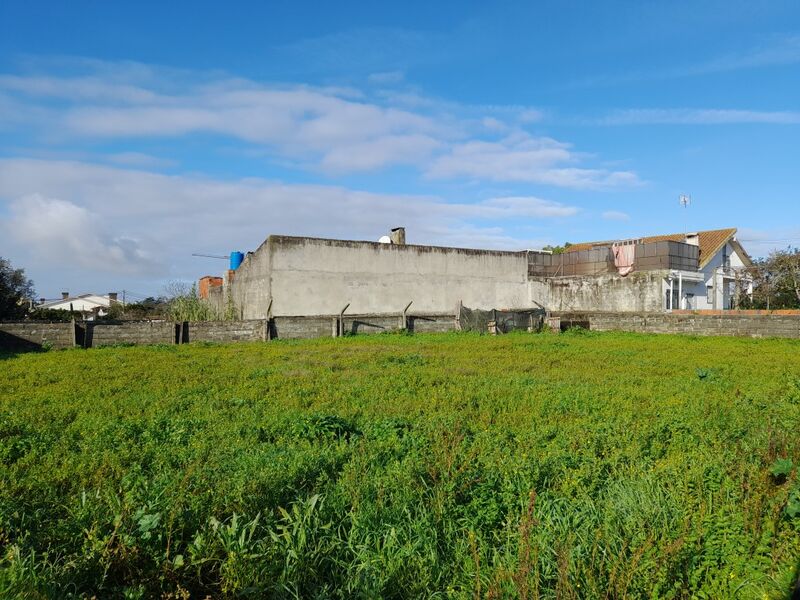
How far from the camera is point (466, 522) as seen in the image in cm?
383

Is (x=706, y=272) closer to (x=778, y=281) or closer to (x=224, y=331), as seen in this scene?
(x=778, y=281)

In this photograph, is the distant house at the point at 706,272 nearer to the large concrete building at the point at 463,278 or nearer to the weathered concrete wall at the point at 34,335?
the large concrete building at the point at 463,278

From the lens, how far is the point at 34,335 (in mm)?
16422

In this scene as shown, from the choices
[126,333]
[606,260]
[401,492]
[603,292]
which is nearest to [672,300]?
[603,292]

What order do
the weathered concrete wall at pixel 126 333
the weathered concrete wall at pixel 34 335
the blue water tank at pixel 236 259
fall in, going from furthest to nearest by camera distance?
the blue water tank at pixel 236 259
the weathered concrete wall at pixel 126 333
the weathered concrete wall at pixel 34 335

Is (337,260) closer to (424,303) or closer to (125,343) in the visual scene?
(424,303)

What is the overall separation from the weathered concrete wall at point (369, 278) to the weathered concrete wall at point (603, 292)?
1495mm

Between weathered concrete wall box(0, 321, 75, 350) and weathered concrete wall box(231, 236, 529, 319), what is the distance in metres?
7.65

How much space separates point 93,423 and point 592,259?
28118 mm

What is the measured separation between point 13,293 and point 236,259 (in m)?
9.41

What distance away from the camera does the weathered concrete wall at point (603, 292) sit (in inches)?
1073

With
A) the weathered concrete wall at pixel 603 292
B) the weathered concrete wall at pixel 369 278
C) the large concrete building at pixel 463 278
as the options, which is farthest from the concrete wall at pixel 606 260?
the weathered concrete wall at pixel 369 278

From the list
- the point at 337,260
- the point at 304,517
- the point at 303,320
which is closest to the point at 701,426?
the point at 304,517

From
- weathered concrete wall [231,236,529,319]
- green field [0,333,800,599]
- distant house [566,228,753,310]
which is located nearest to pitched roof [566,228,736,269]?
distant house [566,228,753,310]
